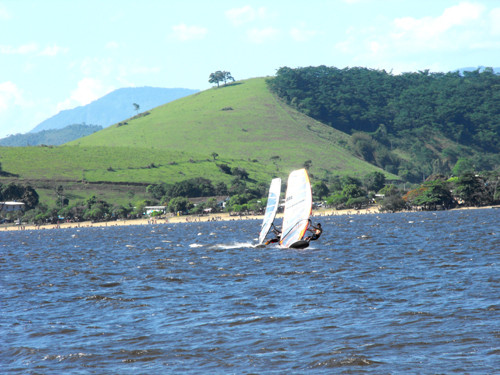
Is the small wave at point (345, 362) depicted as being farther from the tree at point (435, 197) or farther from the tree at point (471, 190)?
the tree at point (435, 197)

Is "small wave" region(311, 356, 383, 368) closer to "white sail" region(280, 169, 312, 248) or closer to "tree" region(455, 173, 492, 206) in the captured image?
"white sail" region(280, 169, 312, 248)

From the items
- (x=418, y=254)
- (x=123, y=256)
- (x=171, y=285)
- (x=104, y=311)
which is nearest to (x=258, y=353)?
(x=104, y=311)

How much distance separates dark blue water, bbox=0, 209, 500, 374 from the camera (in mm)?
20516

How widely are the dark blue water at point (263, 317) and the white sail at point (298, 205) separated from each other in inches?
157

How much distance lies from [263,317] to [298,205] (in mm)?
25427

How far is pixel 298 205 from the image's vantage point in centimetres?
5175

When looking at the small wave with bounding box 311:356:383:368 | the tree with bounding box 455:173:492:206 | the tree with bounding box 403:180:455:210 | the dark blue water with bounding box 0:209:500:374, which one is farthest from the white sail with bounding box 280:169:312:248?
the tree with bounding box 403:180:455:210

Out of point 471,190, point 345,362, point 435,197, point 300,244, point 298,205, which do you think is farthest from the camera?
point 435,197

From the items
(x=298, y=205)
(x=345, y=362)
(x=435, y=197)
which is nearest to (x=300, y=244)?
(x=298, y=205)

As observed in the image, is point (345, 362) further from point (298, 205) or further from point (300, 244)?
point (300, 244)

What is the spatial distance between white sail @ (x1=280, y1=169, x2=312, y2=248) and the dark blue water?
3993 mm

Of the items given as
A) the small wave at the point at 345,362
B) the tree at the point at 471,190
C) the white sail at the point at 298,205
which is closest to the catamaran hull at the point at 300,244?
the white sail at the point at 298,205

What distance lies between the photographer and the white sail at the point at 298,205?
50.8m

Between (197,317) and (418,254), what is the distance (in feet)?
93.5
